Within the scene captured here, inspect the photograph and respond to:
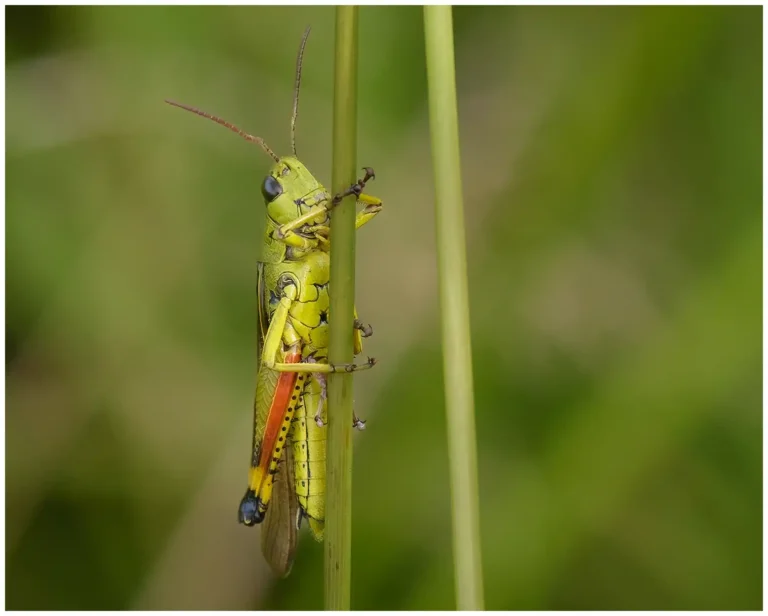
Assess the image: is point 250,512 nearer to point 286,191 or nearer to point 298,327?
point 298,327

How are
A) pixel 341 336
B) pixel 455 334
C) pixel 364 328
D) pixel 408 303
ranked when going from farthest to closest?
pixel 408 303, pixel 364 328, pixel 341 336, pixel 455 334

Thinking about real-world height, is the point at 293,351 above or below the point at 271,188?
below

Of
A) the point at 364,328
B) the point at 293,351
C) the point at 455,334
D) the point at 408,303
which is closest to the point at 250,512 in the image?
the point at 293,351

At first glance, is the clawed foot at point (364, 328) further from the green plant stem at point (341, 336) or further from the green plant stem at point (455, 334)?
the green plant stem at point (455, 334)

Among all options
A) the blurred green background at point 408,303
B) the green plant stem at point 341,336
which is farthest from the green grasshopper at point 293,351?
the green plant stem at point 341,336

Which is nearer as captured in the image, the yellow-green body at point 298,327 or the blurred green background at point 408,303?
the yellow-green body at point 298,327

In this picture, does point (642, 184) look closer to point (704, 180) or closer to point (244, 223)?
point (704, 180)

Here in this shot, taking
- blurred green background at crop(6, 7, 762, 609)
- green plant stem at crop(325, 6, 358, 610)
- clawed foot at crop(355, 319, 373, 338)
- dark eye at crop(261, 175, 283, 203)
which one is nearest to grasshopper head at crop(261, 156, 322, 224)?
dark eye at crop(261, 175, 283, 203)
